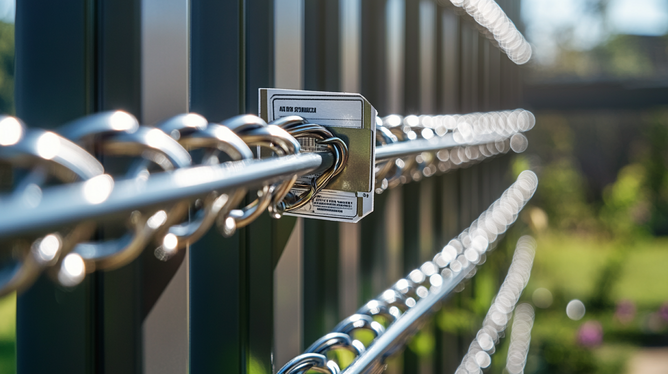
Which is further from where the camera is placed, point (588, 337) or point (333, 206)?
point (588, 337)

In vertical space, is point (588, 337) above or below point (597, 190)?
below

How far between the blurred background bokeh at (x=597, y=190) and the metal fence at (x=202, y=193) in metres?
0.77

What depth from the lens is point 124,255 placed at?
226 mm

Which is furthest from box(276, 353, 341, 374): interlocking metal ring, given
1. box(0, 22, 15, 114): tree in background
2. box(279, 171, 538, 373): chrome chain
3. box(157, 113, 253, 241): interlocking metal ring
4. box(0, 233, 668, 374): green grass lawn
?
box(0, 233, 668, 374): green grass lawn

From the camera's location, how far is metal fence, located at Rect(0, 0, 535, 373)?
0.37 m

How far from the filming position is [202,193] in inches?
9.5

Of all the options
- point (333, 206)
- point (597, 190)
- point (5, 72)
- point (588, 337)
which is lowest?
point (588, 337)

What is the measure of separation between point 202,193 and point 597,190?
638 centimetres

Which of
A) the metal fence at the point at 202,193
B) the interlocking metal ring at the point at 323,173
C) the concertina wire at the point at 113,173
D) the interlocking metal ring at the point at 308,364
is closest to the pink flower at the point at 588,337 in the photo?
the metal fence at the point at 202,193

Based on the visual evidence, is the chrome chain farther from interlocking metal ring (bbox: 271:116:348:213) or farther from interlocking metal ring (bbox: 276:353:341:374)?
interlocking metal ring (bbox: 271:116:348:213)

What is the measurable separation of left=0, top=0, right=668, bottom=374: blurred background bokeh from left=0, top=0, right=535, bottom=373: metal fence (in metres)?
Result: 0.77

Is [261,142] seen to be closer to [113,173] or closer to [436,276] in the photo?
[113,173]

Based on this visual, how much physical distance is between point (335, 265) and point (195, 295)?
0.28m

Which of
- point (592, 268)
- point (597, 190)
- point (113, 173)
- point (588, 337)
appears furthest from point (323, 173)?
point (597, 190)
